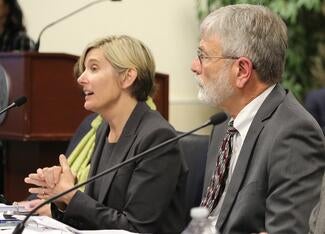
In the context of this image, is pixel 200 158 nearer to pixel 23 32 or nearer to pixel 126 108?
pixel 126 108

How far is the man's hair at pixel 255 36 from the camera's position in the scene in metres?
2.08

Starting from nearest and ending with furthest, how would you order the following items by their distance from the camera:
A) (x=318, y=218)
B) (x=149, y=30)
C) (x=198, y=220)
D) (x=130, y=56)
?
(x=198, y=220), (x=318, y=218), (x=130, y=56), (x=149, y=30)

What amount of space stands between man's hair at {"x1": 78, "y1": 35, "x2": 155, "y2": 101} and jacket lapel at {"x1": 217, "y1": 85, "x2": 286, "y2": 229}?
1.94 ft

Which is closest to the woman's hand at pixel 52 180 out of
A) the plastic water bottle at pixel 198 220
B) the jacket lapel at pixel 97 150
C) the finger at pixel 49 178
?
the finger at pixel 49 178

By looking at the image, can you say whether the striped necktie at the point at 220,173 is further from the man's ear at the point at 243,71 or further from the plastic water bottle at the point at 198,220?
the plastic water bottle at the point at 198,220

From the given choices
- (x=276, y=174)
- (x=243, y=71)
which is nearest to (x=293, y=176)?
(x=276, y=174)

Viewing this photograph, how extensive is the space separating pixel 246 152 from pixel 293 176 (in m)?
0.17

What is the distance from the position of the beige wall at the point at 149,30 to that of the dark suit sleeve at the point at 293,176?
3.56 metres

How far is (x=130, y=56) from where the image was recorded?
98.1 inches

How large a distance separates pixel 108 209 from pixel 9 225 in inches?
14.3

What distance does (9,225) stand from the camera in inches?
78.8

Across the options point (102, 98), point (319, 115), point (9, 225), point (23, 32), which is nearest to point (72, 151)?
point (102, 98)

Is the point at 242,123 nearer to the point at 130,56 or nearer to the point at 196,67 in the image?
the point at 196,67

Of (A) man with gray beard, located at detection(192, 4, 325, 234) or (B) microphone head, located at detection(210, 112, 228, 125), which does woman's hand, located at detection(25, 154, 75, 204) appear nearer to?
(A) man with gray beard, located at detection(192, 4, 325, 234)
